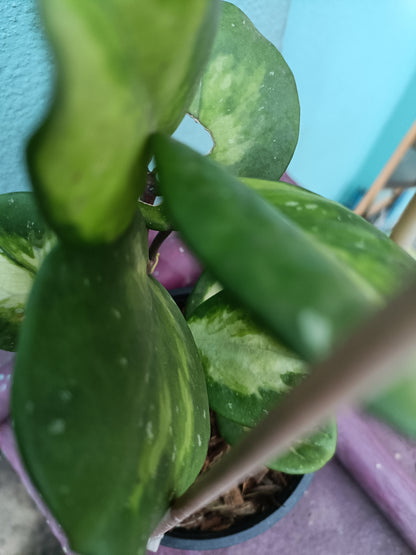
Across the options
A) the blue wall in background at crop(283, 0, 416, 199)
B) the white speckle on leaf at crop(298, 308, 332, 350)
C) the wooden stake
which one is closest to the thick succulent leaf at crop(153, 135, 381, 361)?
the white speckle on leaf at crop(298, 308, 332, 350)

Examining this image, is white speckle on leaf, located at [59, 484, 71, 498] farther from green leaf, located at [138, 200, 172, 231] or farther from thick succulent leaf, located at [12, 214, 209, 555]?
green leaf, located at [138, 200, 172, 231]

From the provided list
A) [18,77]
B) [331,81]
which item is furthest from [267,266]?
[331,81]

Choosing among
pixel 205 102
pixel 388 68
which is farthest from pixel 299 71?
pixel 205 102

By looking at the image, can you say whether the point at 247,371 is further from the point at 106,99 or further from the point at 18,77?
the point at 18,77

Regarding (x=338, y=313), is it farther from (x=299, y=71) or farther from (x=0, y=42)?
(x=299, y=71)

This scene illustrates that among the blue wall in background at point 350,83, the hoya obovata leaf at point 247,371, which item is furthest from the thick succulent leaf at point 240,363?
the blue wall in background at point 350,83

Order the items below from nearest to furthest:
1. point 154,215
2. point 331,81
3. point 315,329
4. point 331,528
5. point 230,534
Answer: point 315,329
point 154,215
point 230,534
point 331,528
point 331,81

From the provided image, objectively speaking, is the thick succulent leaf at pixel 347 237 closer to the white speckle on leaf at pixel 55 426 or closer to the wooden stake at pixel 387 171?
the white speckle on leaf at pixel 55 426
